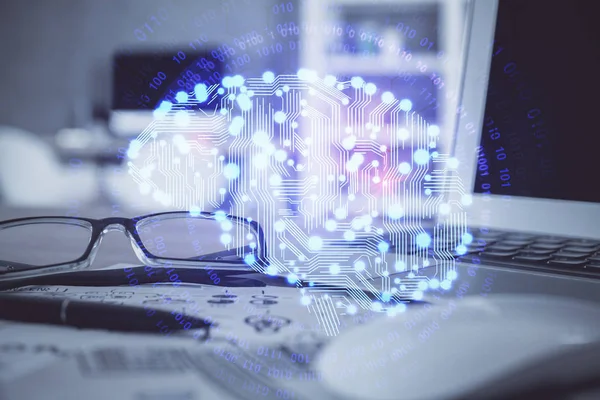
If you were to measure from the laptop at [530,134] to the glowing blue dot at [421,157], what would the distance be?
0.07 meters

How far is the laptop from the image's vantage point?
12.8 inches

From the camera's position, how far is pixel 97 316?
0.17m

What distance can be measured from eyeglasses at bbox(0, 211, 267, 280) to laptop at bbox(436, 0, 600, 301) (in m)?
0.13

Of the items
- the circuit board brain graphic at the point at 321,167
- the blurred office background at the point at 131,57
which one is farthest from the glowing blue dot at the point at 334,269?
the blurred office background at the point at 131,57

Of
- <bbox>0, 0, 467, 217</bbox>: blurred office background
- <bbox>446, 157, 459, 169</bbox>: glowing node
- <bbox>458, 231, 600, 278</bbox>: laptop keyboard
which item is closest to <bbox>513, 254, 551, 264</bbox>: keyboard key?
<bbox>458, 231, 600, 278</bbox>: laptop keyboard

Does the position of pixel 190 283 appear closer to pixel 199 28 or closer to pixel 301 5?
pixel 301 5

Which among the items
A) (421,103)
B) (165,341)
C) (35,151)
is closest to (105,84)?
(35,151)

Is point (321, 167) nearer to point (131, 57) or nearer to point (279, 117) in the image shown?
point (279, 117)

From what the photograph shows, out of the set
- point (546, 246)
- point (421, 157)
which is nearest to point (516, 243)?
point (546, 246)

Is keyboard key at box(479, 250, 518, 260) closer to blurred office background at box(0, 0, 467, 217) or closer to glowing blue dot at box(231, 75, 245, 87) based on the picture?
glowing blue dot at box(231, 75, 245, 87)

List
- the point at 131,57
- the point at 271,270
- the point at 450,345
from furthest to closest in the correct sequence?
1. the point at 131,57
2. the point at 271,270
3. the point at 450,345

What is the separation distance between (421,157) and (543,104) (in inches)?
5.6

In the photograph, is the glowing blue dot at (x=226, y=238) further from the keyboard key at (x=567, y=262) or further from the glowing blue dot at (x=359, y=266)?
the keyboard key at (x=567, y=262)

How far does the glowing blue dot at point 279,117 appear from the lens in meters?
0.26
